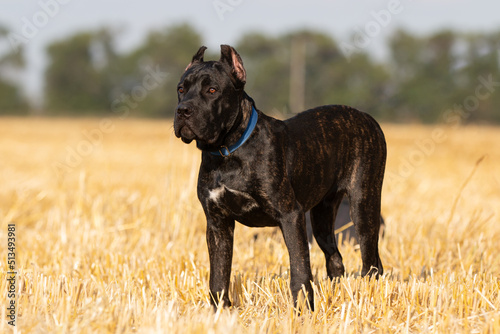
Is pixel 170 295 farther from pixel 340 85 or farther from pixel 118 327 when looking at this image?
pixel 340 85

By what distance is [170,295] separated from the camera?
15.3 ft

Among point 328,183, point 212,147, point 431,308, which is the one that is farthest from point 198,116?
point 431,308

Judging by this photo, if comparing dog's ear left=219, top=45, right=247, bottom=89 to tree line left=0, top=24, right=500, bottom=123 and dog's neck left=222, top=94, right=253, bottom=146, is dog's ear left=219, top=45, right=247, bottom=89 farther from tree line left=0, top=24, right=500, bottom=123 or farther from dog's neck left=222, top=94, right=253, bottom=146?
tree line left=0, top=24, right=500, bottom=123

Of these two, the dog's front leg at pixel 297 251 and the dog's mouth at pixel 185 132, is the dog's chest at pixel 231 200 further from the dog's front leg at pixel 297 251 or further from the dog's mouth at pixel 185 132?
the dog's mouth at pixel 185 132

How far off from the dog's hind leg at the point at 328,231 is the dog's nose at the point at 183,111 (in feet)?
5.72

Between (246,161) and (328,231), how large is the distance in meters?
1.38

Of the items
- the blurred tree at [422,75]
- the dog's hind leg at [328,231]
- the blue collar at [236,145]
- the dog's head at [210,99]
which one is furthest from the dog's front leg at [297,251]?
the blurred tree at [422,75]

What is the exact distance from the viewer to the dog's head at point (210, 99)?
378 cm

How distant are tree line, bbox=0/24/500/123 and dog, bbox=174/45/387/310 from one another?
138ft

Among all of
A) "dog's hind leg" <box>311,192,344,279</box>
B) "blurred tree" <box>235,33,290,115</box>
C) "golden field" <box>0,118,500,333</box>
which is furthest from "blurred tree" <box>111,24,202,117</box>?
"dog's hind leg" <box>311,192,344,279</box>

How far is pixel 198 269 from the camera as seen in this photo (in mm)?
5230

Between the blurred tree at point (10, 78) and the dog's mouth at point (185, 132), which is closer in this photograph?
the dog's mouth at point (185, 132)

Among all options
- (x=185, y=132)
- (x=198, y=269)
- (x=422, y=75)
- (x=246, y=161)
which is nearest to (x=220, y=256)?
(x=246, y=161)

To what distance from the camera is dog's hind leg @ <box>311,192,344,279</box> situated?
5.04 m
